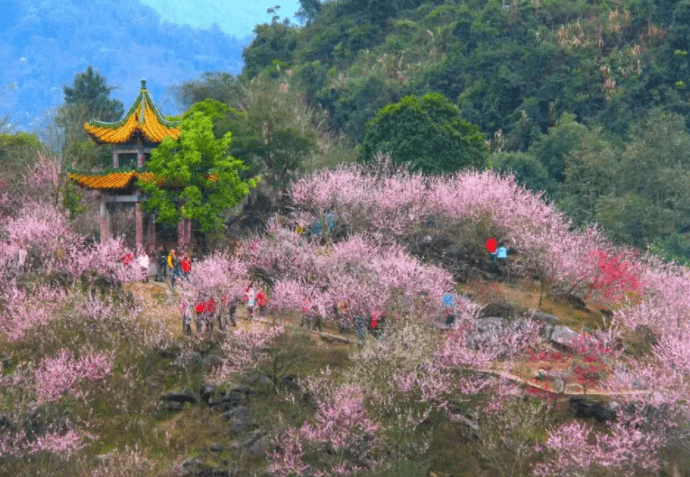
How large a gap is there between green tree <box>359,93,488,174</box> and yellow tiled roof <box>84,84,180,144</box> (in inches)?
616

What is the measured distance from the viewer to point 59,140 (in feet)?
215

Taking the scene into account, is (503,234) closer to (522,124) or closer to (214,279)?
(214,279)

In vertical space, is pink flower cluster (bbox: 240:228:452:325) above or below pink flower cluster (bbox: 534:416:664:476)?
above

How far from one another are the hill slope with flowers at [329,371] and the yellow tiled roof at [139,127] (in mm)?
5943

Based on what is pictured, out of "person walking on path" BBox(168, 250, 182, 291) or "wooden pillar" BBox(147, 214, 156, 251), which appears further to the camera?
"wooden pillar" BBox(147, 214, 156, 251)

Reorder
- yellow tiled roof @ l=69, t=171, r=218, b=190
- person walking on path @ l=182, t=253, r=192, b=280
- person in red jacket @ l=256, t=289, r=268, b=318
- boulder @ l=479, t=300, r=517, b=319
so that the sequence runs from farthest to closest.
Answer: yellow tiled roof @ l=69, t=171, r=218, b=190 < person walking on path @ l=182, t=253, r=192, b=280 < boulder @ l=479, t=300, r=517, b=319 < person in red jacket @ l=256, t=289, r=268, b=318

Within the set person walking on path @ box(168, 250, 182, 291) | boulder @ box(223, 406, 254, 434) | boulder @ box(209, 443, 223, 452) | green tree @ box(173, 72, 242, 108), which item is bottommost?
boulder @ box(209, 443, 223, 452)

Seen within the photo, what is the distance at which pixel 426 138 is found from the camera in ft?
209

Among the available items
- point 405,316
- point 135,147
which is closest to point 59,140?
point 135,147

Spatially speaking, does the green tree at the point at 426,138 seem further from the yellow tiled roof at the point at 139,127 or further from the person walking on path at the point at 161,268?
the person walking on path at the point at 161,268

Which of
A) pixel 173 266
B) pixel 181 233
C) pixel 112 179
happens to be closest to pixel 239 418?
pixel 173 266

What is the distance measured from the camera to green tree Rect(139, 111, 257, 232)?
5066 cm

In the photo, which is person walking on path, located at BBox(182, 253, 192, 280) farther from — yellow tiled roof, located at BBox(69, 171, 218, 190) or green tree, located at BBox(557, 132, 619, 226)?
green tree, located at BBox(557, 132, 619, 226)

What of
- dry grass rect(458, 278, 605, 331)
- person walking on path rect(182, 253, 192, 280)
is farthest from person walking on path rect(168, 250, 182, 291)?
dry grass rect(458, 278, 605, 331)
